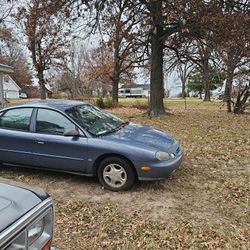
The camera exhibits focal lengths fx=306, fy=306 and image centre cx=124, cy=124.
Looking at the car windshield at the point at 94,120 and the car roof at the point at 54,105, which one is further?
the car roof at the point at 54,105

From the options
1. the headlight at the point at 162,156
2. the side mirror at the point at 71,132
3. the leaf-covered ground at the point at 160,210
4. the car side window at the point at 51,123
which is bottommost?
the leaf-covered ground at the point at 160,210

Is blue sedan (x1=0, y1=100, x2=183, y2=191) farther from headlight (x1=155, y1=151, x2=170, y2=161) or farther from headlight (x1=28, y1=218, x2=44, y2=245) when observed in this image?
headlight (x1=28, y1=218, x2=44, y2=245)

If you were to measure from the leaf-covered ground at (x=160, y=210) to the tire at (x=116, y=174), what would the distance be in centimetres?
13

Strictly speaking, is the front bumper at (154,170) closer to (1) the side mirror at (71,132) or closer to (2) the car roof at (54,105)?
(1) the side mirror at (71,132)

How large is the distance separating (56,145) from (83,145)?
0.52 meters

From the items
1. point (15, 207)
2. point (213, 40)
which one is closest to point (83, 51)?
point (213, 40)

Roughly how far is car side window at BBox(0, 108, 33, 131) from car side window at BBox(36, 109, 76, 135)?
236mm

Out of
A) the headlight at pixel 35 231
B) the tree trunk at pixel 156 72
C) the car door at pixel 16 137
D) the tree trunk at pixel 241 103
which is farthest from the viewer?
the tree trunk at pixel 241 103

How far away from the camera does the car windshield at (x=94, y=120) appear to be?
5411 millimetres

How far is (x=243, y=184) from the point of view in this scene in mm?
5344

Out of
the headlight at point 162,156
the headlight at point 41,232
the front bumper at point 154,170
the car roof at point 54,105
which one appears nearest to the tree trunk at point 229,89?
the car roof at point 54,105

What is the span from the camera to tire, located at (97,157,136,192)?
16.2 ft

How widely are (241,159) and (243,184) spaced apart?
1.81m

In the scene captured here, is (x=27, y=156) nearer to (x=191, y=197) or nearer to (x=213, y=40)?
(x=191, y=197)
